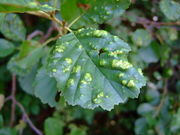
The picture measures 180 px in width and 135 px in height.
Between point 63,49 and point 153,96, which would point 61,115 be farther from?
point 63,49

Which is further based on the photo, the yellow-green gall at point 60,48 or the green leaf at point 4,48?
the green leaf at point 4,48

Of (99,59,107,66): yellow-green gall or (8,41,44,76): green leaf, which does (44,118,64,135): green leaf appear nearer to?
(8,41,44,76): green leaf

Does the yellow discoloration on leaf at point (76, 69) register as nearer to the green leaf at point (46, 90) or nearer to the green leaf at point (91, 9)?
the green leaf at point (91, 9)

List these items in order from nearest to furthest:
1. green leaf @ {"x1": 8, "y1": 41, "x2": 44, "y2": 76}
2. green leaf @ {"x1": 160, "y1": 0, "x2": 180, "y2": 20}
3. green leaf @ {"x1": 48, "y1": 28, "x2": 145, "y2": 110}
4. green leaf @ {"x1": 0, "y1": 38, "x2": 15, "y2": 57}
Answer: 1. green leaf @ {"x1": 48, "y1": 28, "x2": 145, "y2": 110}
2. green leaf @ {"x1": 8, "y1": 41, "x2": 44, "y2": 76}
3. green leaf @ {"x1": 0, "y1": 38, "x2": 15, "y2": 57}
4. green leaf @ {"x1": 160, "y1": 0, "x2": 180, "y2": 20}

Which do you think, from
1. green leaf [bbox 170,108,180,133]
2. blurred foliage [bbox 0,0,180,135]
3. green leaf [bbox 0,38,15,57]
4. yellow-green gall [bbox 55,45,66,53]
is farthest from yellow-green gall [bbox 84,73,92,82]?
green leaf [bbox 170,108,180,133]

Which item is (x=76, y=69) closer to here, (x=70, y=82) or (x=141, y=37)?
(x=70, y=82)

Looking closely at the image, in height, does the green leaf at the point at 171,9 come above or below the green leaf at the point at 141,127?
above

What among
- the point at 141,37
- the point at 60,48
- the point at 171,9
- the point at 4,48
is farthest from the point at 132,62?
the point at 60,48

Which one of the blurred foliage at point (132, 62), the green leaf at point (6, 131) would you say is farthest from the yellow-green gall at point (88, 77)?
the green leaf at point (6, 131)
